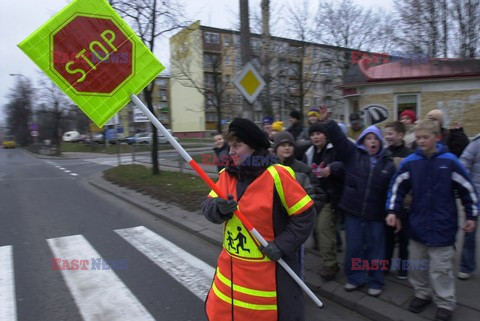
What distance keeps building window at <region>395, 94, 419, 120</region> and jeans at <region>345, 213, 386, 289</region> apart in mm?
11793

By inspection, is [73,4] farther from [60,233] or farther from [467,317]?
[60,233]

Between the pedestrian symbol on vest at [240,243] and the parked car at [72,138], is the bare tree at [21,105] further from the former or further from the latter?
the pedestrian symbol on vest at [240,243]

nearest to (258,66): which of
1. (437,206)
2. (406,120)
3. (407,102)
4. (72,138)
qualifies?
(406,120)

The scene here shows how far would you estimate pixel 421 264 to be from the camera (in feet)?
10.3

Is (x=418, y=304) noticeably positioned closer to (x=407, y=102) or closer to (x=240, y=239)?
(x=240, y=239)

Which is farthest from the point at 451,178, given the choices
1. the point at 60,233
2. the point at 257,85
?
the point at 60,233

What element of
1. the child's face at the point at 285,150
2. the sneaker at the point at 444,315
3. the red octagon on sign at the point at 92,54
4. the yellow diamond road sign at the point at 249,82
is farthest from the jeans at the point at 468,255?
the yellow diamond road sign at the point at 249,82

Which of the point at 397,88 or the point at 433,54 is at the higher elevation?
the point at 433,54

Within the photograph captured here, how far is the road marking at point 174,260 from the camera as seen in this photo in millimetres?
4148

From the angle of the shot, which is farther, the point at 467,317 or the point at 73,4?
the point at 467,317

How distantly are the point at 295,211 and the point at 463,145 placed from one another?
157 inches

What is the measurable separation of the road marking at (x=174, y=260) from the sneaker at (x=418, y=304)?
219 cm

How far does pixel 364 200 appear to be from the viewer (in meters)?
3.48

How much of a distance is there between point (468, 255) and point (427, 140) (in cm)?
171
